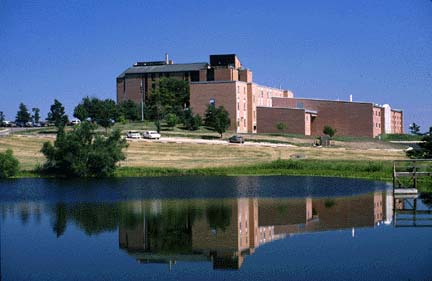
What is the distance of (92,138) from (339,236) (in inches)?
1378

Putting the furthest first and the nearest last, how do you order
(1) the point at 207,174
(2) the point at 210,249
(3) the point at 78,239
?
(1) the point at 207,174 < (3) the point at 78,239 < (2) the point at 210,249

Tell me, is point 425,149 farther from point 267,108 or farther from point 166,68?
point 166,68

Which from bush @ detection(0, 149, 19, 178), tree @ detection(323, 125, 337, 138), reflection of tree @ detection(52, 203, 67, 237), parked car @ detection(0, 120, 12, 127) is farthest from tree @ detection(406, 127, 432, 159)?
parked car @ detection(0, 120, 12, 127)

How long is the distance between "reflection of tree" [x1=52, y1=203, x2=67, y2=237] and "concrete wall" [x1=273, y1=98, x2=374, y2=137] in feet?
239

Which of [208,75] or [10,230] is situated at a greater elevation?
[208,75]

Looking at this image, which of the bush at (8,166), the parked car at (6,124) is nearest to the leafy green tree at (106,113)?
the parked car at (6,124)

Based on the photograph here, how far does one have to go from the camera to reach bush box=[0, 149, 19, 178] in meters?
50.2

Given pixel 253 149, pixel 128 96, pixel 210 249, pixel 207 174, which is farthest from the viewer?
pixel 128 96

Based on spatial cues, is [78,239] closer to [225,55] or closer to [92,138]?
[92,138]

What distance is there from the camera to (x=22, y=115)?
110312 millimetres

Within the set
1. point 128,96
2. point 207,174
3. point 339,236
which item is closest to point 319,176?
point 207,174

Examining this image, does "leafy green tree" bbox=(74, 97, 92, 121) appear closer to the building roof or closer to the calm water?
the building roof

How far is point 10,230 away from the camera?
24.4m

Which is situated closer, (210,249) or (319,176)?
(210,249)
